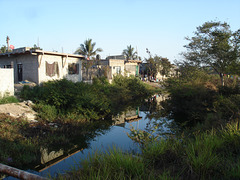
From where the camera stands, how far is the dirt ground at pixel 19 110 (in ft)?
30.1

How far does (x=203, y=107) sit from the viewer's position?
11555 mm

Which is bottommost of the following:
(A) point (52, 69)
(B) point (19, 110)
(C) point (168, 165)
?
(C) point (168, 165)

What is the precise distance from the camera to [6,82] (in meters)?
11.7

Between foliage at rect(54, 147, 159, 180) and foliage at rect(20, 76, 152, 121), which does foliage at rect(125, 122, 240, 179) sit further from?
foliage at rect(20, 76, 152, 121)

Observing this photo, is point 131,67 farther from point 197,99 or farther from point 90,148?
point 90,148

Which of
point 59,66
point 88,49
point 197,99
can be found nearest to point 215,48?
point 197,99

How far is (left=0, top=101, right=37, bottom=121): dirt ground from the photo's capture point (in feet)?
30.1

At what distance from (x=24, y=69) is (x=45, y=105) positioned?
767 centimetres

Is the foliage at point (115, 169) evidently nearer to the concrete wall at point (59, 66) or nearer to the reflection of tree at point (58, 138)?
the reflection of tree at point (58, 138)

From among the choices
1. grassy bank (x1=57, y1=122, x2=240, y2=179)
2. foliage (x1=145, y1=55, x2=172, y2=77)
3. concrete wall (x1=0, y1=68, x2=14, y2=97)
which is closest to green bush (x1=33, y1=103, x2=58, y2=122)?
concrete wall (x1=0, y1=68, x2=14, y2=97)

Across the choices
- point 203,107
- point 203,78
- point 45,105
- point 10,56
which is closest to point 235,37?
point 203,78

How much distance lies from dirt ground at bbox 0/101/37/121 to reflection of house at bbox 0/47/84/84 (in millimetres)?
6523

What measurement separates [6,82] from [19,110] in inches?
117

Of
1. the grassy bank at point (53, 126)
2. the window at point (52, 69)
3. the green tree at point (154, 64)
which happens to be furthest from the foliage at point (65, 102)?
the green tree at point (154, 64)
